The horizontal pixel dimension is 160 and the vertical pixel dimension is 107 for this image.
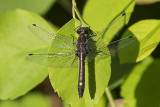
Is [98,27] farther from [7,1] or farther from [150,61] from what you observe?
[7,1]

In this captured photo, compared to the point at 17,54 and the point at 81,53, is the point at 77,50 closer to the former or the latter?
the point at 81,53

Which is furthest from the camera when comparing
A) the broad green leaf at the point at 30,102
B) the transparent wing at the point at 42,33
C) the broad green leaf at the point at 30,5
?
the broad green leaf at the point at 30,102

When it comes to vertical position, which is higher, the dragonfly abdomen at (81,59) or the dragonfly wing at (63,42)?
the dragonfly wing at (63,42)

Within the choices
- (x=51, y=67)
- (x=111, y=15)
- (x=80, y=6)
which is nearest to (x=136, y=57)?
(x=111, y=15)

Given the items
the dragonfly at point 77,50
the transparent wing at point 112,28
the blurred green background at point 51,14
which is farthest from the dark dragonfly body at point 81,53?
the blurred green background at point 51,14

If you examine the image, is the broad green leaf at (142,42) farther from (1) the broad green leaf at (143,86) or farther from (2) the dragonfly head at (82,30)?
(1) the broad green leaf at (143,86)

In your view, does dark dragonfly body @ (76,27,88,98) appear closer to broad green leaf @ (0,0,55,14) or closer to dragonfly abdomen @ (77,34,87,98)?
dragonfly abdomen @ (77,34,87,98)
